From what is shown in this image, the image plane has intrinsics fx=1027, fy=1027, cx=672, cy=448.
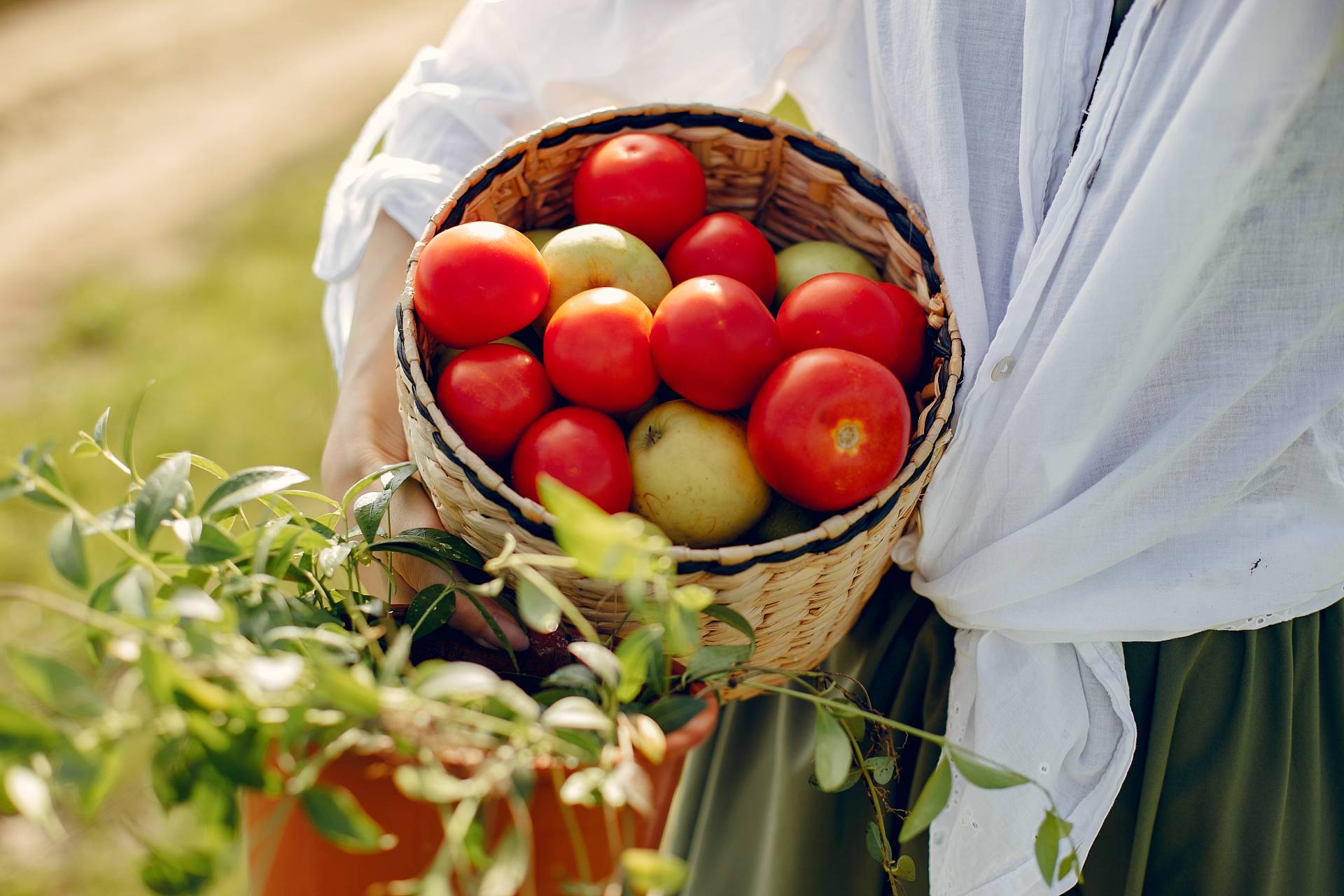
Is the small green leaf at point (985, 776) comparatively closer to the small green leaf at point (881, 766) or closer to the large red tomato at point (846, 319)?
the small green leaf at point (881, 766)

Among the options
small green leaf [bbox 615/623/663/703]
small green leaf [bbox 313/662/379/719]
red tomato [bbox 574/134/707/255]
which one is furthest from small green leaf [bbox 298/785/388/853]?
red tomato [bbox 574/134/707/255]

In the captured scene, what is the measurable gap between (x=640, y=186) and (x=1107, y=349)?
45 centimetres

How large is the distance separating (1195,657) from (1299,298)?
0.32 metres

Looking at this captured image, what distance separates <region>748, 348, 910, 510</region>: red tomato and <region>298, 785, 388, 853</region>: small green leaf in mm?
433

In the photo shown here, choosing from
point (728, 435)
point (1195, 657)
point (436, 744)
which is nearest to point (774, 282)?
point (728, 435)

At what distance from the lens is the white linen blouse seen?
714 millimetres

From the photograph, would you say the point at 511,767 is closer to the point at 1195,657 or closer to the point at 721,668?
the point at 721,668

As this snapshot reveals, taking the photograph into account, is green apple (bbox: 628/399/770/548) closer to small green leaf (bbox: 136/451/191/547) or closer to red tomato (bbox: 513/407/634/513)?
red tomato (bbox: 513/407/634/513)

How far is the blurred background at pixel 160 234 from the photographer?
88.9 inches

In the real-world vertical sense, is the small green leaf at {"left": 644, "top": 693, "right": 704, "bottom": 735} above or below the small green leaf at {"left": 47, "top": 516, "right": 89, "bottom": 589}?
below

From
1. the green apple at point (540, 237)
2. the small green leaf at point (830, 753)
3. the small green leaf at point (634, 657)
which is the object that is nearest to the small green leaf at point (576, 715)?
the small green leaf at point (634, 657)

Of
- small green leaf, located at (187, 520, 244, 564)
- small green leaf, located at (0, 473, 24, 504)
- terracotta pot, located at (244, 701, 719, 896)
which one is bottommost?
terracotta pot, located at (244, 701, 719, 896)

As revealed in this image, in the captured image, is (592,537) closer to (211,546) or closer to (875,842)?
(211,546)

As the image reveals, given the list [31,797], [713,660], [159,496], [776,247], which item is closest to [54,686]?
[31,797]
